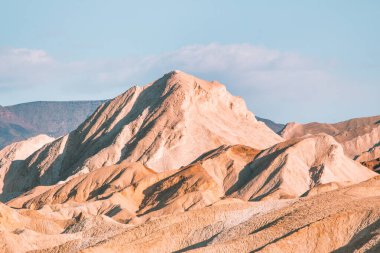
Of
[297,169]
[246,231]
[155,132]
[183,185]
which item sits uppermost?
[155,132]

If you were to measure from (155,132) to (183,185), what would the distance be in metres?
24.7

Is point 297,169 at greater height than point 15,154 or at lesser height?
lesser

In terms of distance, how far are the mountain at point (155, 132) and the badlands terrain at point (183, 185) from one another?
0.71ft

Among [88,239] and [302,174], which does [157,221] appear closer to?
[88,239]

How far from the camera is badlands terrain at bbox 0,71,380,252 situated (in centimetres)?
6375

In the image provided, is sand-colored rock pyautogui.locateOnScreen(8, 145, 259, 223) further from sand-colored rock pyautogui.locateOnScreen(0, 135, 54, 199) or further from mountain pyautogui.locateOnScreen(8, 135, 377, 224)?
sand-colored rock pyautogui.locateOnScreen(0, 135, 54, 199)

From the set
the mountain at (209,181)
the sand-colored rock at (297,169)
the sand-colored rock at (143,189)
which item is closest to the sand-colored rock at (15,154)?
the sand-colored rock at (143,189)

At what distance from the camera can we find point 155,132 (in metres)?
140

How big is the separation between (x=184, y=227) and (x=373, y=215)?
13929mm

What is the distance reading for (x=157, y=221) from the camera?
72.9 m

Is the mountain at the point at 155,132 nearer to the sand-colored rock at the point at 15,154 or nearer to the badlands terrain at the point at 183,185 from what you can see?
the badlands terrain at the point at 183,185

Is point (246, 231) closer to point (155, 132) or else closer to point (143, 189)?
point (143, 189)

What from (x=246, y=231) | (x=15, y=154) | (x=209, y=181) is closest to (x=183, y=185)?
(x=209, y=181)

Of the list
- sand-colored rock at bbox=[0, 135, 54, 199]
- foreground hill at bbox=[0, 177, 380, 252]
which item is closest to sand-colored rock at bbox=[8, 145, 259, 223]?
foreground hill at bbox=[0, 177, 380, 252]
